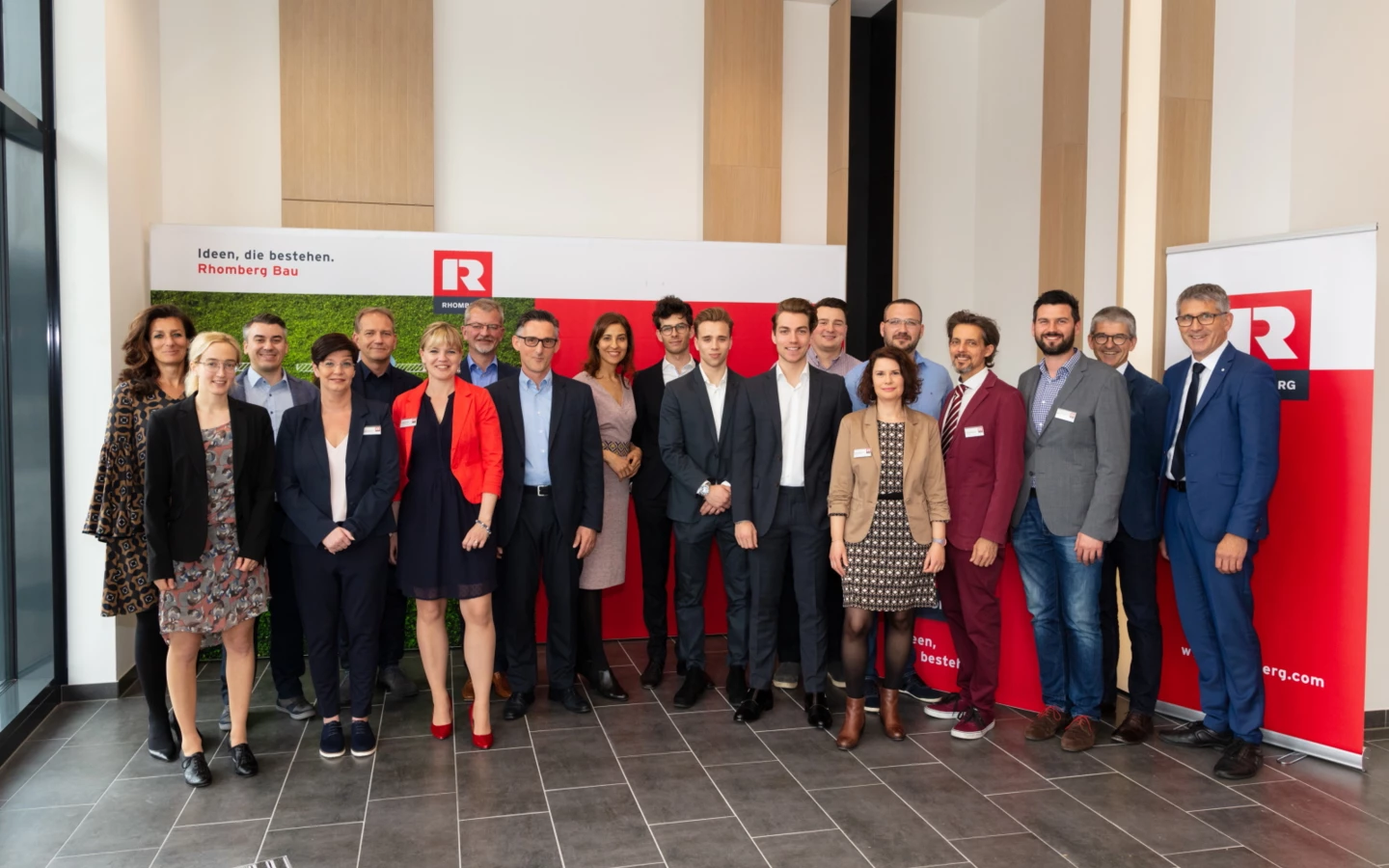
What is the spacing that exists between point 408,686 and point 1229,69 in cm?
496

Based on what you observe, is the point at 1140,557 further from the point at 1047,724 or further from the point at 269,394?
the point at 269,394

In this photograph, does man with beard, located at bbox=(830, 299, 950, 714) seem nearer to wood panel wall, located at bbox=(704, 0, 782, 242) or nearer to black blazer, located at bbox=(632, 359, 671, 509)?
black blazer, located at bbox=(632, 359, 671, 509)

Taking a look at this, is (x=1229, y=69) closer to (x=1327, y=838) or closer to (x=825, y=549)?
(x=825, y=549)

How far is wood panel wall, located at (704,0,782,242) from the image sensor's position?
20.1ft

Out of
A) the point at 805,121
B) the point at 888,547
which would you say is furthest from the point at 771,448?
the point at 805,121

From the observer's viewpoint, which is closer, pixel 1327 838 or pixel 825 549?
pixel 1327 838

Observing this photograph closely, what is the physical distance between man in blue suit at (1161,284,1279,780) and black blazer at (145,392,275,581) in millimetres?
3635

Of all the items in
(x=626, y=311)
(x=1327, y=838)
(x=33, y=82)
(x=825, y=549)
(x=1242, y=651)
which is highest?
(x=33, y=82)

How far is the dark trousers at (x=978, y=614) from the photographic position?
13.0ft

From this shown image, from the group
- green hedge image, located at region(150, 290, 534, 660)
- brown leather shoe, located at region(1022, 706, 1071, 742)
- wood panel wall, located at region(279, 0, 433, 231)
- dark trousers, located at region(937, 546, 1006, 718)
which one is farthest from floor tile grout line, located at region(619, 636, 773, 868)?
wood panel wall, located at region(279, 0, 433, 231)

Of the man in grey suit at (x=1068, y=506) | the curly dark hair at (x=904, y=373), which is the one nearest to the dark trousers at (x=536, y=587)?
the curly dark hair at (x=904, y=373)

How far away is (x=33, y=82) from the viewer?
4258 millimetres

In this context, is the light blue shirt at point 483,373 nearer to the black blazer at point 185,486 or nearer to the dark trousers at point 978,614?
the black blazer at point 185,486

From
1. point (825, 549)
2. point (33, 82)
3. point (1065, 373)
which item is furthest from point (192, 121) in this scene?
point (1065, 373)
